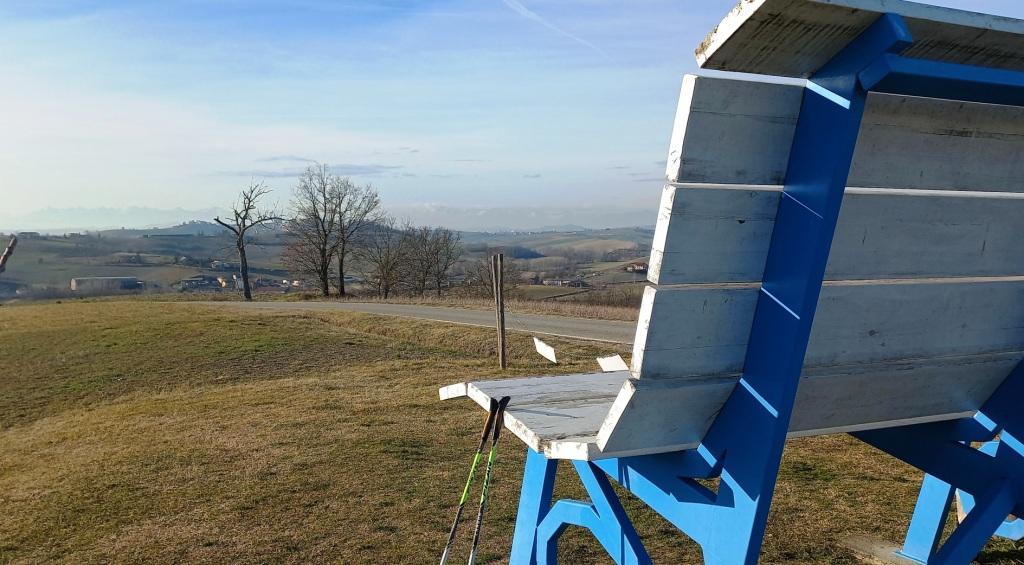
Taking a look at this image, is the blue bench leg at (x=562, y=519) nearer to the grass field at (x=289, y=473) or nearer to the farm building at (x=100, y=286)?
the grass field at (x=289, y=473)

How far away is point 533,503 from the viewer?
9.57 feet

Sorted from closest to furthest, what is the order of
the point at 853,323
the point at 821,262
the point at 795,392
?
the point at 821,262 → the point at 795,392 → the point at 853,323

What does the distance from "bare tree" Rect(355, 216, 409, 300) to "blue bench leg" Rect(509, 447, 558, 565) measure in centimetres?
4187

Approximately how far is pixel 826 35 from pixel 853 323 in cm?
82

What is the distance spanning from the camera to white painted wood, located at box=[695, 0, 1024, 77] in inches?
50.2

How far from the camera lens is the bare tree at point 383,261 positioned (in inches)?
1781

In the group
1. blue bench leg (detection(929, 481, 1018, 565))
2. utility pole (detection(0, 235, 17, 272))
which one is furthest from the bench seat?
utility pole (detection(0, 235, 17, 272))

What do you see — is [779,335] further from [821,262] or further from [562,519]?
[562,519]

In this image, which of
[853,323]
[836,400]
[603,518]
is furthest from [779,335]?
[603,518]

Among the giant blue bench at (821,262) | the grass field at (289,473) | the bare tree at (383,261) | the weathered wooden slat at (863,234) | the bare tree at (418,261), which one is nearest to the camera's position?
the giant blue bench at (821,262)

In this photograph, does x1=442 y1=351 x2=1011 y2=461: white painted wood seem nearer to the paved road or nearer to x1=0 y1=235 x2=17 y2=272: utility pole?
x1=0 y1=235 x2=17 y2=272: utility pole

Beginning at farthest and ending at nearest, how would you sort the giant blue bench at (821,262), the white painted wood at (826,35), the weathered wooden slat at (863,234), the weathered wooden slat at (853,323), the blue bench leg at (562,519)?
the blue bench leg at (562,519) → the weathered wooden slat at (853,323) → the weathered wooden slat at (863,234) → the giant blue bench at (821,262) → the white painted wood at (826,35)

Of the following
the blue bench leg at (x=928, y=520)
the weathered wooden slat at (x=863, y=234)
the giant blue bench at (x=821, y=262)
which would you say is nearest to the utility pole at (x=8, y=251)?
the giant blue bench at (x=821, y=262)

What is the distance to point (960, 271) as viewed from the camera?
1926 mm
